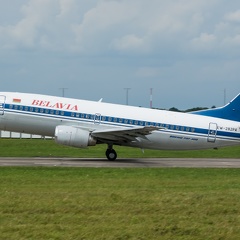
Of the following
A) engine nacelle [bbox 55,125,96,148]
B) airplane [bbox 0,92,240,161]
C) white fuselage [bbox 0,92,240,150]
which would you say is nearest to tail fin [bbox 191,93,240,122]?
airplane [bbox 0,92,240,161]

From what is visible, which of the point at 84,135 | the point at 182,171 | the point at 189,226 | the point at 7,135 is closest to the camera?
the point at 189,226

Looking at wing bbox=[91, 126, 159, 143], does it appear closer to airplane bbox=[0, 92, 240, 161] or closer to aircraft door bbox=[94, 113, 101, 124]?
airplane bbox=[0, 92, 240, 161]

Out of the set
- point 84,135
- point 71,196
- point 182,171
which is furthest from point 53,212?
point 84,135

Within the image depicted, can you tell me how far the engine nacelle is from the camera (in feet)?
100

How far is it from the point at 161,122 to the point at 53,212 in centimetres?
2085

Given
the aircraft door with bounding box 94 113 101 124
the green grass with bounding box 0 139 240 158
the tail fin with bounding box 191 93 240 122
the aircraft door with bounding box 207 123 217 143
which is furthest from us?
the green grass with bounding box 0 139 240 158

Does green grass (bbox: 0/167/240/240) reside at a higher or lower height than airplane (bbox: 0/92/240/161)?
lower

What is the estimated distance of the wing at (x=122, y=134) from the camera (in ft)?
101

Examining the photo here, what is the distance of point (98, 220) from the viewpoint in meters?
11.7

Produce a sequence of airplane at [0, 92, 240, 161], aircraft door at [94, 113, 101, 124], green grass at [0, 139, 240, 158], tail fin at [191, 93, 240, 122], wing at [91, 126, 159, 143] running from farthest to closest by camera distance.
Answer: green grass at [0, 139, 240, 158]
tail fin at [191, 93, 240, 122]
aircraft door at [94, 113, 101, 124]
airplane at [0, 92, 240, 161]
wing at [91, 126, 159, 143]

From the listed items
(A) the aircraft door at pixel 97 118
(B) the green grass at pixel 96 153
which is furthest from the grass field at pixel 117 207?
(B) the green grass at pixel 96 153

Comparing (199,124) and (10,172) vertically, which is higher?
(199,124)

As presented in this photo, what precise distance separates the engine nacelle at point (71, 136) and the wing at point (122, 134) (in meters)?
0.58

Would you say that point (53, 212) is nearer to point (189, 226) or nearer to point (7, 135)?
point (189, 226)
